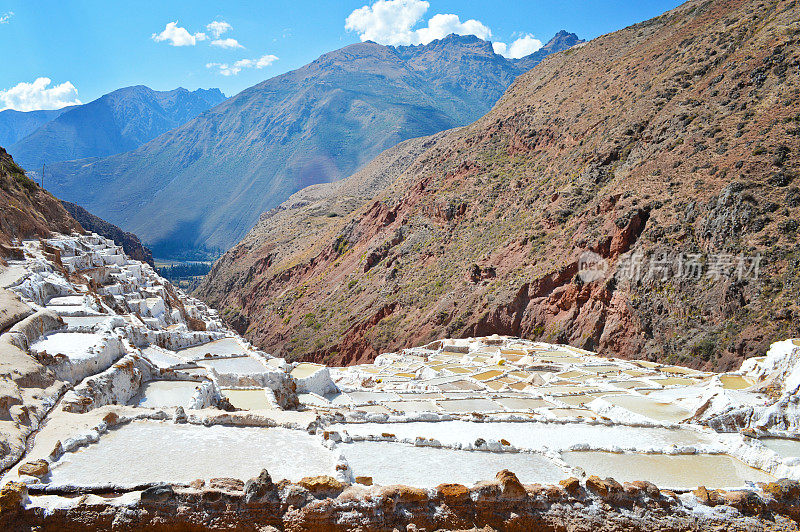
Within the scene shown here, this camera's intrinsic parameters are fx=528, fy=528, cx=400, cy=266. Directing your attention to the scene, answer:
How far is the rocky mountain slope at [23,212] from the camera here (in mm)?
28516

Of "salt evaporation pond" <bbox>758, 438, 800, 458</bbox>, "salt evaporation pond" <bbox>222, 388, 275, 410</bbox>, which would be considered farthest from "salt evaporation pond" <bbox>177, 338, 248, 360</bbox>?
"salt evaporation pond" <bbox>758, 438, 800, 458</bbox>

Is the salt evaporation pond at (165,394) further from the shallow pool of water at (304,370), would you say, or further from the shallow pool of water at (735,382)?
the shallow pool of water at (735,382)

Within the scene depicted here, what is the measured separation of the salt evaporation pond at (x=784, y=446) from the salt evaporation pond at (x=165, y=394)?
11504 millimetres

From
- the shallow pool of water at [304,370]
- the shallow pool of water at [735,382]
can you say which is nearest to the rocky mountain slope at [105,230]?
the shallow pool of water at [304,370]

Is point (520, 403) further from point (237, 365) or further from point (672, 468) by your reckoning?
point (237, 365)

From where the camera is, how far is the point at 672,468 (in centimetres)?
938

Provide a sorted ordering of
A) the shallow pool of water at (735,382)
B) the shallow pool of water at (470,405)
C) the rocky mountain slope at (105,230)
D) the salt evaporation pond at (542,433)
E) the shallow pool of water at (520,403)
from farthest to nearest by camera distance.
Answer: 1. the rocky mountain slope at (105,230)
2. the shallow pool of water at (520,403)
3. the shallow pool of water at (470,405)
4. the shallow pool of water at (735,382)
5. the salt evaporation pond at (542,433)

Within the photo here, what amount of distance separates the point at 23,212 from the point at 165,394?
28.1m

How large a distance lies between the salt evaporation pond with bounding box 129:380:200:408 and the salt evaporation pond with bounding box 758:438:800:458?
11504mm

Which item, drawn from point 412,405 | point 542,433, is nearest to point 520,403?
point 412,405

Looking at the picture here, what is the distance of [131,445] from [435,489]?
4.35 metres

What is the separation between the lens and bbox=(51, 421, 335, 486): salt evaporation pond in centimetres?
664

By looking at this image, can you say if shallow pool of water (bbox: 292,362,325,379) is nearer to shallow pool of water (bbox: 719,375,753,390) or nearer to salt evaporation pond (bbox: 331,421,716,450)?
salt evaporation pond (bbox: 331,421,716,450)

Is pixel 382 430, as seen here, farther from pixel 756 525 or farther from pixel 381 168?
pixel 381 168
